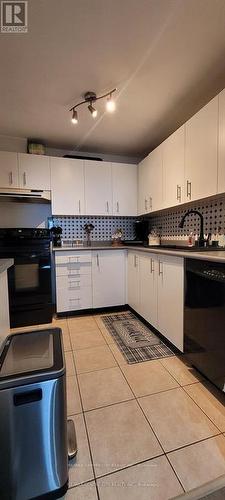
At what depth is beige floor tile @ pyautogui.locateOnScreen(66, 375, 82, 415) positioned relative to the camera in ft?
4.46

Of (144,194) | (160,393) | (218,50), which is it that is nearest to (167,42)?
(218,50)

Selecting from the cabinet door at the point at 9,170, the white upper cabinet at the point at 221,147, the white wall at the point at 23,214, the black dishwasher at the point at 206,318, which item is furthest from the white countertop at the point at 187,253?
the cabinet door at the point at 9,170

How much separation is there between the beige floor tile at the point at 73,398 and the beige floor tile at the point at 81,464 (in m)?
0.15

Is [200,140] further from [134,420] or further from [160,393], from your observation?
[134,420]

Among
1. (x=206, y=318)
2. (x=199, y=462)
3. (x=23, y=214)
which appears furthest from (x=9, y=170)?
(x=199, y=462)

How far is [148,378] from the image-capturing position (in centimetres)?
164

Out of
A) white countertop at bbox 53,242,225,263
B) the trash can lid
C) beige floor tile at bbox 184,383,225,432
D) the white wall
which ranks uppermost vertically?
the white wall

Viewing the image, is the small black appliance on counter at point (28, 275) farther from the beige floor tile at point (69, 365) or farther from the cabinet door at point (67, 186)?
the beige floor tile at point (69, 365)

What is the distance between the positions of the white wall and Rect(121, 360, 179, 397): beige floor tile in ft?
7.35

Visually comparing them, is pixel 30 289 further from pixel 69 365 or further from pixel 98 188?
pixel 98 188

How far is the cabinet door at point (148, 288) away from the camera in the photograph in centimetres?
223

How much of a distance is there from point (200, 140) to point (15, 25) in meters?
1.49

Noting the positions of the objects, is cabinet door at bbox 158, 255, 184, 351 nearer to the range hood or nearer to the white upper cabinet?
the white upper cabinet

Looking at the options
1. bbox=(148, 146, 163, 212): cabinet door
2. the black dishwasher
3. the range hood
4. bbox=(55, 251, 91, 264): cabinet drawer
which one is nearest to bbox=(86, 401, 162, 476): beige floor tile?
the black dishwasher
